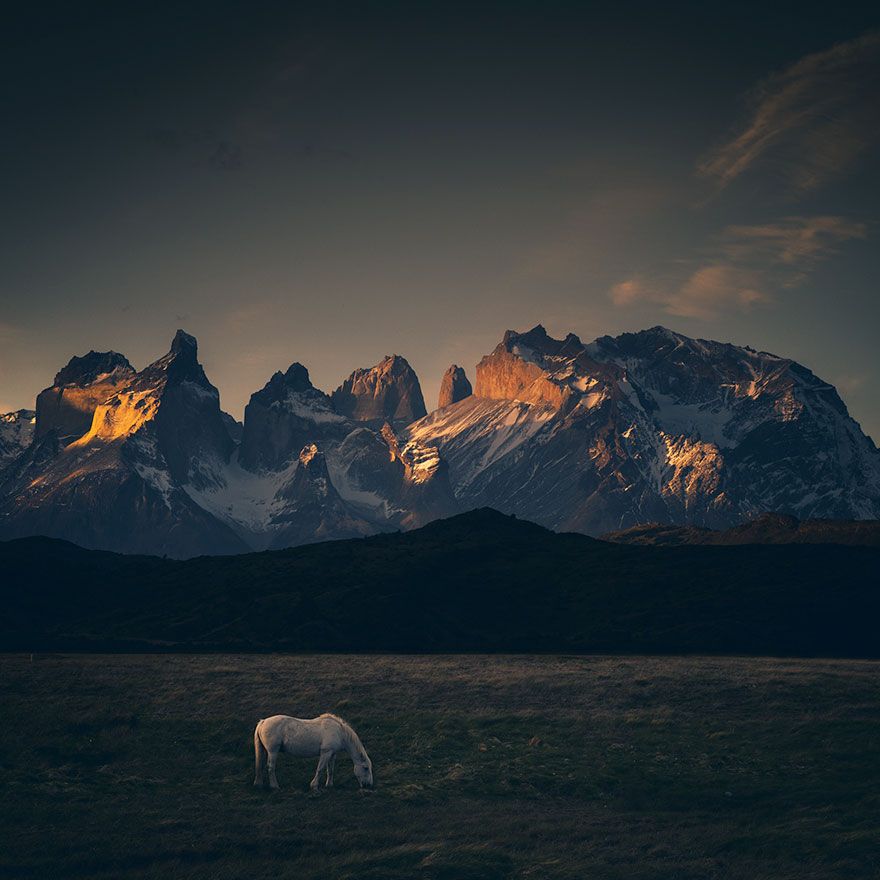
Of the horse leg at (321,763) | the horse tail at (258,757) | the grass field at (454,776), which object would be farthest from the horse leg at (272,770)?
the horse leg at (321,763)

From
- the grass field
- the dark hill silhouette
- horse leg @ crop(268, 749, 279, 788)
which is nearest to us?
the grass field

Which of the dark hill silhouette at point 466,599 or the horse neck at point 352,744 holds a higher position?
the dark hill silhouette at point 466,599

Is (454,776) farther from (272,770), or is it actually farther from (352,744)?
(272,770)

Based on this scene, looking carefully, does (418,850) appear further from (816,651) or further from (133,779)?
(816,651)

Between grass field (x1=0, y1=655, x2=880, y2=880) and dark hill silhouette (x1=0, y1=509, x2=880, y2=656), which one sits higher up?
dark hill silhouette (x1=0, y1=509, x2=880, y2=656)

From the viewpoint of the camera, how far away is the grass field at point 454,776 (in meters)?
37.7

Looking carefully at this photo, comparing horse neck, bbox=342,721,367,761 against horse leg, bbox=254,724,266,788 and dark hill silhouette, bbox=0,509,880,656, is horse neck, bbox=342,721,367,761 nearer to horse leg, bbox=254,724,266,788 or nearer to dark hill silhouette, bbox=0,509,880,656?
horse leg, bbox=254,724,266,788

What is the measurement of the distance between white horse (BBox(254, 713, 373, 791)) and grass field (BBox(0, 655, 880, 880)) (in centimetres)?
98

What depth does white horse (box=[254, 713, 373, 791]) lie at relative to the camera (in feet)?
149

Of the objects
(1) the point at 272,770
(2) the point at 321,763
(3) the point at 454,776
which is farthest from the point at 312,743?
(3) the point at 454,776

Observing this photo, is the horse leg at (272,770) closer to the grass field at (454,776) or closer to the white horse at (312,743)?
the white horse at (312,743)

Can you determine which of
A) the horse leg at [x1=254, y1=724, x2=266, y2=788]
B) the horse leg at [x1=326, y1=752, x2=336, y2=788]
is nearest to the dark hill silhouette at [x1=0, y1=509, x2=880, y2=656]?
→ the horse leg at [x1=326, y1=752, x2=336, y2=788]

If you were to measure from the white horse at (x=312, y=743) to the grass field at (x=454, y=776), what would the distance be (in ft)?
3.22

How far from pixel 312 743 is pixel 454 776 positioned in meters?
6.34
